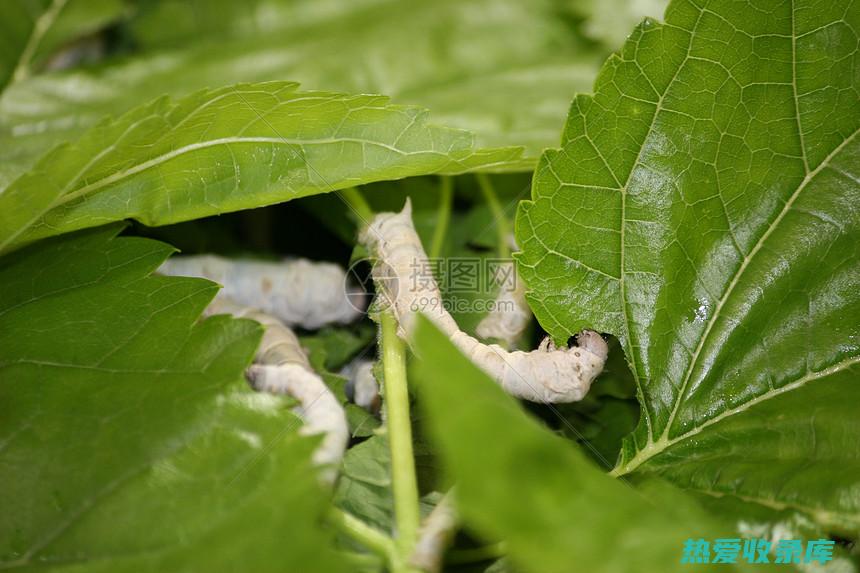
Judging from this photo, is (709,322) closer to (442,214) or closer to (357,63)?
(442,214)

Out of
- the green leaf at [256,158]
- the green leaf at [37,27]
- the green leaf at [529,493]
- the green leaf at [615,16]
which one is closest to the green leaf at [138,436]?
the green leaf at [256,158]

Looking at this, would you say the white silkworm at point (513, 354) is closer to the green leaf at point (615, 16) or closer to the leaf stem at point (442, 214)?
the leaf stem at point (442, 214)

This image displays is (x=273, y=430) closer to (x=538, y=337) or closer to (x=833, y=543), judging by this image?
(x=538, y=337)

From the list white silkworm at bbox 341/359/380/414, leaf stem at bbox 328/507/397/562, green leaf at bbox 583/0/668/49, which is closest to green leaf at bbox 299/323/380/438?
white silkworm at bbox 341/359/380/414

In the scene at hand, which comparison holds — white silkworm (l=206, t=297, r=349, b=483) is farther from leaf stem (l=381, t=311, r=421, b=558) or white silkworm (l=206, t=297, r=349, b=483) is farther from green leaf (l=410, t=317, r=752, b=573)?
green leaf (l=410, t=317, r=752, b=573)

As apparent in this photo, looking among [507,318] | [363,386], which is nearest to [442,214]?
[507,318]
